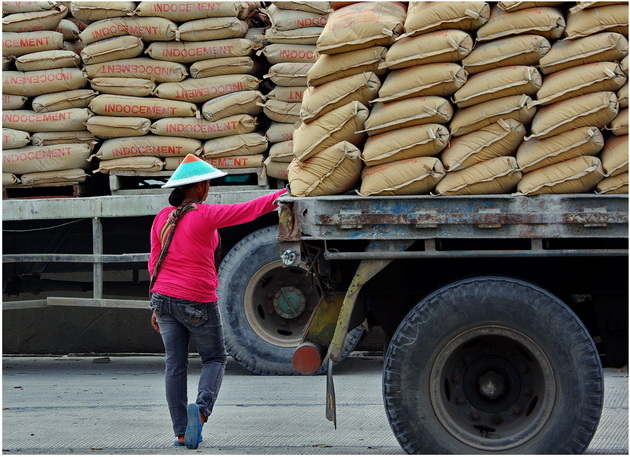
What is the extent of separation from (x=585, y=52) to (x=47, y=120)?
5.01m

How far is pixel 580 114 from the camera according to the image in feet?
14.8

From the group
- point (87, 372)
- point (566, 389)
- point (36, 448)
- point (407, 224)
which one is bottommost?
point (87, 372)

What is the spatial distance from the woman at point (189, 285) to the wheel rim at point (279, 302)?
8.15 ft

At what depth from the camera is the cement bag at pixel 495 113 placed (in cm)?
463

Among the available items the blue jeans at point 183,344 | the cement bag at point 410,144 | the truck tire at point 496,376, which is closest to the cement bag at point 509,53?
the cement bag at point 410,144

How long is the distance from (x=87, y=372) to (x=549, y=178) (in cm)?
513

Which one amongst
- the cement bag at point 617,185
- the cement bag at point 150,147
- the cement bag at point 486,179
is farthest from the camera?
the cement bag at point 150,147

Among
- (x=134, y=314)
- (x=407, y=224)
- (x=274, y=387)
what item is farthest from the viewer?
(x=134, y=314)

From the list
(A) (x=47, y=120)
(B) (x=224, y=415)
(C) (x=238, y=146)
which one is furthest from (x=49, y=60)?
(B) (x=224, y=415)

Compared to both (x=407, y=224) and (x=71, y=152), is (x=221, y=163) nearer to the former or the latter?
(x=71, y=152)

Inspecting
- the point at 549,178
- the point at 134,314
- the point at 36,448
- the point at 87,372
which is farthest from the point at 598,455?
the point at 134,314

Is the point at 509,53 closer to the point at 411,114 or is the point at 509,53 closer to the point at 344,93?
the point at 411,114

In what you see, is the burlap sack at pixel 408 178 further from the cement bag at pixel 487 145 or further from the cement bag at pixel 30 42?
the cement bag at pixel 30 42

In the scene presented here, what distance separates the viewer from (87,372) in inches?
326
